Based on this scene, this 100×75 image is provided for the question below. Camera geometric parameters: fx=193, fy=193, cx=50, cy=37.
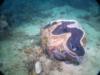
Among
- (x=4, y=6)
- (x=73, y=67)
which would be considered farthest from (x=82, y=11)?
(x=73, y=67)

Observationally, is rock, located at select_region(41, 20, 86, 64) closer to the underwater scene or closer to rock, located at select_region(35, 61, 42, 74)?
the underwater scene

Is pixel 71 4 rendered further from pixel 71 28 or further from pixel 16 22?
pixel 71 28

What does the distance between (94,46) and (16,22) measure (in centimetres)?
369

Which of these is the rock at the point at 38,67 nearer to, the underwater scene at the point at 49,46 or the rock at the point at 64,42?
the underwater scene at the point at 49,46

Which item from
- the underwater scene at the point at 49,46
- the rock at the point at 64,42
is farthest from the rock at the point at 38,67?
the rock at the point at 64,42

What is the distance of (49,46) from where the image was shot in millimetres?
5906

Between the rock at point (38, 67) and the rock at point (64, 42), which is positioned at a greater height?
the rock at point (64, 42)

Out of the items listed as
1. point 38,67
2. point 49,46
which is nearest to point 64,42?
point 49,46

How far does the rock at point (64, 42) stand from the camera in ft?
18.7

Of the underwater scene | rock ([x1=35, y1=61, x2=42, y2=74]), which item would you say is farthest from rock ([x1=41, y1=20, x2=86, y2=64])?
rock ([x1=35, y1=61, x2=42, y2=74])

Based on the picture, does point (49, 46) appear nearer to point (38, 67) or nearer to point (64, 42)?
point (64, 42)

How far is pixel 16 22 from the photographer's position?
8469 millimetres

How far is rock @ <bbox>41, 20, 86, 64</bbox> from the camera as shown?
571cm

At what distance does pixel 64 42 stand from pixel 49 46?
47cm
